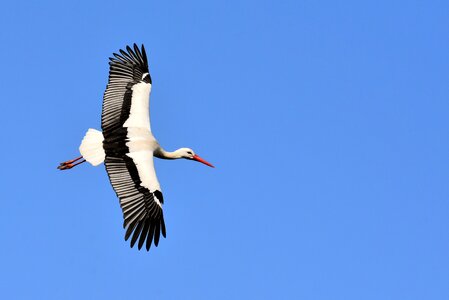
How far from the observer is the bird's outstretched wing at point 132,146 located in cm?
2148

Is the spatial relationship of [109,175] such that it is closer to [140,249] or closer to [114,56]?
[140,249]

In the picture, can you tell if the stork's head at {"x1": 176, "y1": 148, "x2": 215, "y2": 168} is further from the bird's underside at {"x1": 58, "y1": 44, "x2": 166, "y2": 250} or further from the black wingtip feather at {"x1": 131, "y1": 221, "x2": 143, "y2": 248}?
the black wingtip feather at {"x1": 131, "y1": 221, "x2": 143, "y2": 248}

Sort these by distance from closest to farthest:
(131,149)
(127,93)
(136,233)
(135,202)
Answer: (136,233) < (135,202) < (131,149) < (127,93)

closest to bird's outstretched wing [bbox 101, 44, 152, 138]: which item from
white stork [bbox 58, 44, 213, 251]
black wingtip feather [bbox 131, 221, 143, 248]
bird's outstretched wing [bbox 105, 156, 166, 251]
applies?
white stork [bbox 58, 44, 213, 251]

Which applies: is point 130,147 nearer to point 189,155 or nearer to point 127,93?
point 127,93

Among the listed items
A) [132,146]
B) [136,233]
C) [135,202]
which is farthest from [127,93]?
[136,233]

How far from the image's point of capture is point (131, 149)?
22.9 m

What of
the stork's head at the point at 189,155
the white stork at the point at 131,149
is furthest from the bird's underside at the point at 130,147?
the stork's head at the point at 189,155

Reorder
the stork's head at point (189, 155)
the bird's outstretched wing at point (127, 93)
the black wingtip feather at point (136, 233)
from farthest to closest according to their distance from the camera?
the stork's head at point (189, 155) < the bird's outstretched wing at point (127, 93) < the black wingtip feather at point (136, 233)

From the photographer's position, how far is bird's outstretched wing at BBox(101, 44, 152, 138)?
23.6m

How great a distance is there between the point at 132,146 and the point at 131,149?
0.10 m

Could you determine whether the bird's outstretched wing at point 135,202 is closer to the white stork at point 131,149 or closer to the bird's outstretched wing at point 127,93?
the white stork at point 131,149

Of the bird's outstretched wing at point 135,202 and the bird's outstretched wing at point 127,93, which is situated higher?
the bird's outstretched wing at point 127,93

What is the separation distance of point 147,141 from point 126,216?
254 centimetres
